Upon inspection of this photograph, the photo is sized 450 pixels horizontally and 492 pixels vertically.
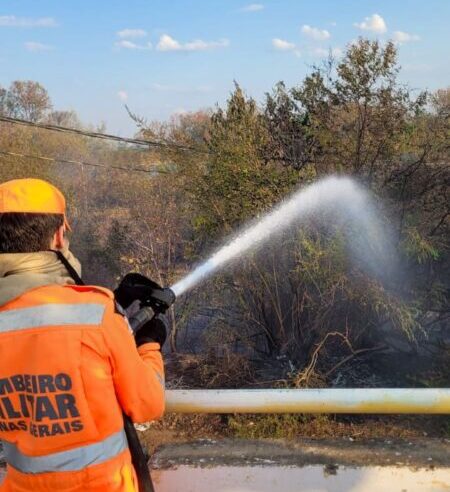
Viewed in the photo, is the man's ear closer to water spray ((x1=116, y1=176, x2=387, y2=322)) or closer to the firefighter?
the firefighter

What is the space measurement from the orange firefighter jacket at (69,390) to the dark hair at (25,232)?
0.13 meters

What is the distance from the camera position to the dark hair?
4.63 ft

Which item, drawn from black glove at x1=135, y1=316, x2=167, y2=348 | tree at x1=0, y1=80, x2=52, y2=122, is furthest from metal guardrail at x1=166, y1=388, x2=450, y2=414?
tree at x1=0, y1=80, x2=52, y2=122

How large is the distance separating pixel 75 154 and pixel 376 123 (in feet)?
75.3

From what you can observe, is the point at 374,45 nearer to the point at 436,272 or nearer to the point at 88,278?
the point at 436,272

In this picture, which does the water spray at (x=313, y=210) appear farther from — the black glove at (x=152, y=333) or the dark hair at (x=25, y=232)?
the dark hair at (x=25, y=232)

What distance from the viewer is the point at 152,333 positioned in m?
1.74

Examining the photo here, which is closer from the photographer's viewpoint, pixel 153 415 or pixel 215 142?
pixel 153 415

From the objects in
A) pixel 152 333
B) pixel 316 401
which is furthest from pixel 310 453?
pixel 152 333

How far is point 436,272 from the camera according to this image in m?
7.16

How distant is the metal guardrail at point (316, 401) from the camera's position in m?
1.93

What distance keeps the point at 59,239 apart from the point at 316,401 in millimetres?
1093

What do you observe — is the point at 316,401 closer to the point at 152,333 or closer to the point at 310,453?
the point at 310,453

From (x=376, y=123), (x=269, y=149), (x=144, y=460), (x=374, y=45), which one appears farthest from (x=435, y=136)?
(x=144, y=460)
